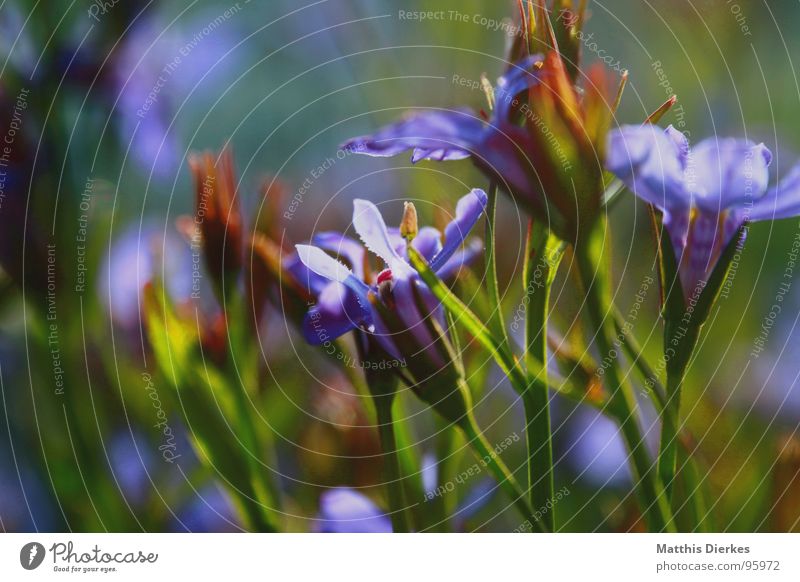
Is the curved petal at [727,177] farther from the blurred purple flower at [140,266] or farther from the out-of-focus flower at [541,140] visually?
the blurred purple flower at [140,266]

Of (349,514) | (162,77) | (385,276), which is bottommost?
(349,514)

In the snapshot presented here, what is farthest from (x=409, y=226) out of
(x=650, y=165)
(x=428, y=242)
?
(x=650, y=165)

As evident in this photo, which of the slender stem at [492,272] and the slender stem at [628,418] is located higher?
the slender stem at [492,272]

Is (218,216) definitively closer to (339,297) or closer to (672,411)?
(339,297)

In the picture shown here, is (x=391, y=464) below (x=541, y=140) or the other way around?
below

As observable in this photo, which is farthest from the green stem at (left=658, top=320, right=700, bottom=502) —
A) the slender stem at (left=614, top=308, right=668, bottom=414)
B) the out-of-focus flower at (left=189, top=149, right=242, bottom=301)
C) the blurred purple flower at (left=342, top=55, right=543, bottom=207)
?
the out-of-focus flower at (left=189, top=149, right=242, bottom=301)

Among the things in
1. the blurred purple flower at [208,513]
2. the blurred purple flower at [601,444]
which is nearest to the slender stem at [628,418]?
the blurred purple flower at [601,444]
